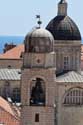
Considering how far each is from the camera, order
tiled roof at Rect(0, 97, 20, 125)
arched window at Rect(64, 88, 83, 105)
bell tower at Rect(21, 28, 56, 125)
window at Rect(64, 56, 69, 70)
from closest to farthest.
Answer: bell tower at Rect(21, 28, 56, 125)
tiled roof at Rect(0, 97, 20, 125)
arched window at Rect(64, 88, 83, 105)
window at Rect(64, 56, 69, 70)

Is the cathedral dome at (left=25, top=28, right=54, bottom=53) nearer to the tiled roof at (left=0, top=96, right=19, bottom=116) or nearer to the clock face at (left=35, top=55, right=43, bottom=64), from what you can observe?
the clock face at (left=35, top=55, right=43, bottom=64)

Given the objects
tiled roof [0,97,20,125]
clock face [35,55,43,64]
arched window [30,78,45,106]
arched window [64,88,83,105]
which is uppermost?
clock face [35,55,43,64]

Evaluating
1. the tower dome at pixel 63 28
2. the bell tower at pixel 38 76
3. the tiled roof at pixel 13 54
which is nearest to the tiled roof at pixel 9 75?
the tiled roof at pixel 13 54

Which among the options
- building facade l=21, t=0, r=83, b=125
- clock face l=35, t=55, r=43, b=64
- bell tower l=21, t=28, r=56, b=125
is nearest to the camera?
clock face l=35, t=55, r=43, b=64

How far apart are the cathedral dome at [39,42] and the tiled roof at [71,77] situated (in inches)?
210

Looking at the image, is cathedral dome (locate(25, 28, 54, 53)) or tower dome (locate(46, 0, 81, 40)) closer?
cathedral dome (locate(25, 28, 54, 53))

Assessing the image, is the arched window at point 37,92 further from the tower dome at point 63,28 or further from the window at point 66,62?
the tower dome at point 63,28

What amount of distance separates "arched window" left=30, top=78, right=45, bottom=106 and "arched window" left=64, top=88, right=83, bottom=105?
12.5ft

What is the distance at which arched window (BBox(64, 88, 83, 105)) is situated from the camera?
70.4 metres

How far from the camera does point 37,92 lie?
2660 inches

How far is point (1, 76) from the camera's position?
298 ft

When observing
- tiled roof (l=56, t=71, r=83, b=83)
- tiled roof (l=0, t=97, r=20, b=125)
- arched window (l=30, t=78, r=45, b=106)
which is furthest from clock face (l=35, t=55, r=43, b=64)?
tiled roof (l=0, t=97, r=20, b=125)

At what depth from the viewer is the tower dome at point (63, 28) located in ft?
242

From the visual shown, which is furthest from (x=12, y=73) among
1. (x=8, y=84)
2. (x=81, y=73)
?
(x=81, y=73)
